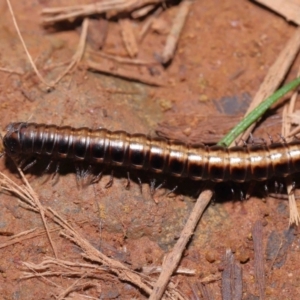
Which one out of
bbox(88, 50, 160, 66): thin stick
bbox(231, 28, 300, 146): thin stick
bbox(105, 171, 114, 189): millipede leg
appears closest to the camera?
bbox(105, 171, 114, 189): millipede leg

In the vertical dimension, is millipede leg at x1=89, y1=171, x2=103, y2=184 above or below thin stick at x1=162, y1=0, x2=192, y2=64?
below

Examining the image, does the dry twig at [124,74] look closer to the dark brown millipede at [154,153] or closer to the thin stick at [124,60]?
the thin stick at [124,60]

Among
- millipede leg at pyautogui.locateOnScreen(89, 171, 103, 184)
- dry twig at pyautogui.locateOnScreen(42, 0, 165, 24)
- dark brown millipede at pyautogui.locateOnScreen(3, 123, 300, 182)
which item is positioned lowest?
millipede leg at pyautogui.locateOnScreen(89, 171, 103, 184)

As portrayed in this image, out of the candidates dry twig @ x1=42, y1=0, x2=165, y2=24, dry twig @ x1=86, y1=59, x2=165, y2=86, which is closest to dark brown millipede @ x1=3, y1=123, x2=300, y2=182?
dry twig @ x1=86, y1=59, x2=165, y2=86

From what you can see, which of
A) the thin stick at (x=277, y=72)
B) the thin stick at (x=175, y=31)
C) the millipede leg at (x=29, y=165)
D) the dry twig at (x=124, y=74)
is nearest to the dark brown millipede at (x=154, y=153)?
the millipede leg at (x=29, y=165)

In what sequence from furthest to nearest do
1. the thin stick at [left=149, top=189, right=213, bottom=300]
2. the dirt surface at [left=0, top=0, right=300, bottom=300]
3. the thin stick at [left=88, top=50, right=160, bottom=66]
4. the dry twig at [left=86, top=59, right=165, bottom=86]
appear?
the thin stick at [left=88, top=50, right=160, bottom=66]
the dry twig at [left=86, top=59, right=165, bottom=86]
the dirt surface at [left=0, top=0, right=300, bottom=300]
the thin stick at [left=149, top=189, right=213, bottom=300]

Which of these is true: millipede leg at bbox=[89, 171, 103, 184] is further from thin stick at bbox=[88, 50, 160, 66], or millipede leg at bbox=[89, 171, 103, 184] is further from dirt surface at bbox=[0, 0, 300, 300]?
thin stick at bbox=[88, 50, 160, 66]

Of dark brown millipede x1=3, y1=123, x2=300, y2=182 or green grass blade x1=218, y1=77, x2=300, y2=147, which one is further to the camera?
green grass blade x1=218, y1=77, x2=300, y2=147

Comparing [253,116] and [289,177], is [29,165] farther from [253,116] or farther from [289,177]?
[289,177]
